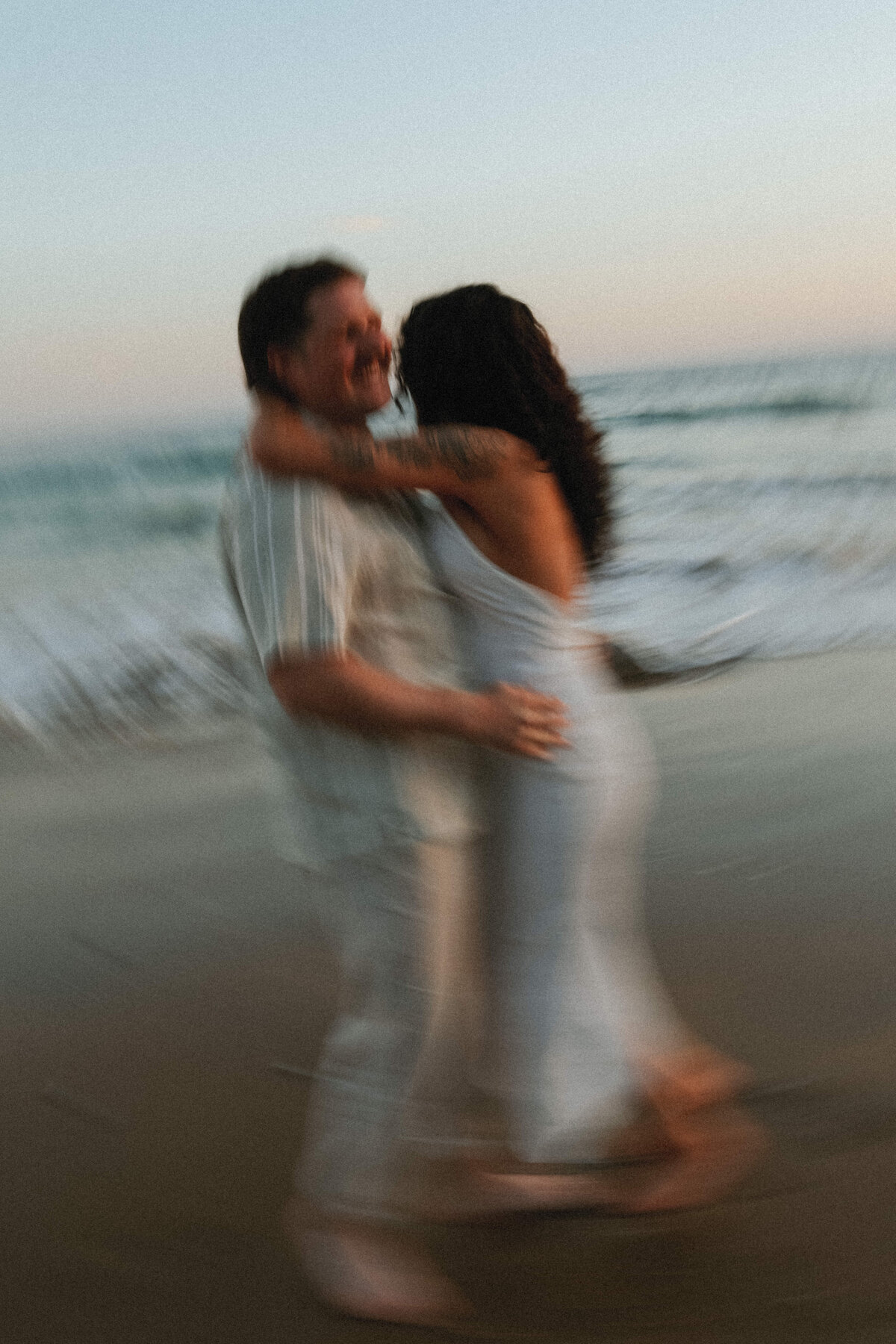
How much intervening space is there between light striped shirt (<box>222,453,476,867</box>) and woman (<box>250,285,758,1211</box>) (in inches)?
2.2

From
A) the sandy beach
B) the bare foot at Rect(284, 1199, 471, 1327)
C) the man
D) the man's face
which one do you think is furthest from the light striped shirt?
the sandy beach

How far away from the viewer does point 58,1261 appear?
2.13 m

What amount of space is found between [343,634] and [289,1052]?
1.37m

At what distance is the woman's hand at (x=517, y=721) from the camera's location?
1860 millimetres

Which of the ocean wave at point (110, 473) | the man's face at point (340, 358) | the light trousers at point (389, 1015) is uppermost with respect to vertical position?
the man's face at point (340, 358)

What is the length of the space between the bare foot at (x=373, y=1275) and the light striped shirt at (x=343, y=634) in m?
0.59

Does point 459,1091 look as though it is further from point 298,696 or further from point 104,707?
point 104,707

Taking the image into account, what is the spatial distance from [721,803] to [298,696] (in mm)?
2728

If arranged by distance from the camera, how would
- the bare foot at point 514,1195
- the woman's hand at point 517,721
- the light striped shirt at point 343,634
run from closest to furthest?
the light striped shirt at point 343,634, the woman's hand at point 517,721, the bare foot at point 514,1195

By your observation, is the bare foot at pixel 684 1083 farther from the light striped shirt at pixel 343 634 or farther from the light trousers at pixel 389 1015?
the light striped shirt at pixel 343 634

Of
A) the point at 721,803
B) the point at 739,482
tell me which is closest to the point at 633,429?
the point at 739,482

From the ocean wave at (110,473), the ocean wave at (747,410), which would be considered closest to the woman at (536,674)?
the ocean wave at (110,473)

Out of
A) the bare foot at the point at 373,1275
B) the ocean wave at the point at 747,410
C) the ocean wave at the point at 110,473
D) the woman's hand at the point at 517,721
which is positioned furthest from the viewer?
the ocean wave at the point at 747,410

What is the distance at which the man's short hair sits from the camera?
5.92 feet
